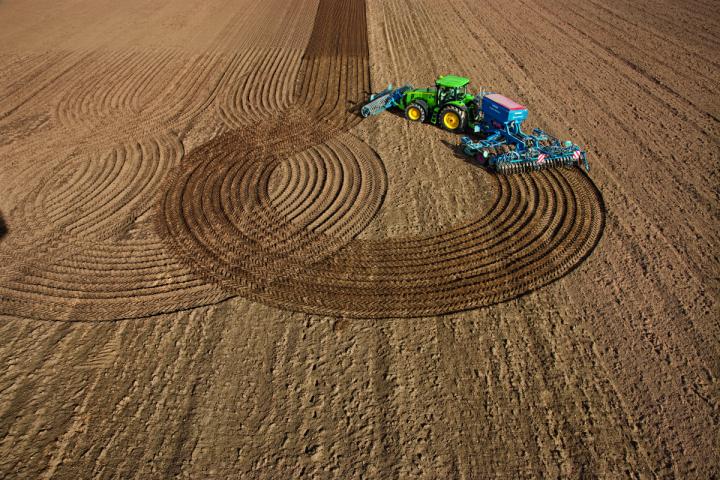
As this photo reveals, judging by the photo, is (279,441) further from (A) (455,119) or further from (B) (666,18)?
(B) (666,18)

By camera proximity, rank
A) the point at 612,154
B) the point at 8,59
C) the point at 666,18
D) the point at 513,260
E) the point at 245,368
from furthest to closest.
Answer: the point at 666,18
the point at 8,59
the point at 612,154
the point at 513,260
the point at 245,368

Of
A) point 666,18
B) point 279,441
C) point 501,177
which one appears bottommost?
point 279,441

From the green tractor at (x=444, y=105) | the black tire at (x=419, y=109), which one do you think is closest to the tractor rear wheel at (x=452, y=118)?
the green tractor at (x=444, y=105)

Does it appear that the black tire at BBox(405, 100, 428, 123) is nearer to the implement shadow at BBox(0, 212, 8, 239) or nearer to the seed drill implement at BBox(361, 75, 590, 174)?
the seed drill implement at BBox(361, 75, 590, 174)

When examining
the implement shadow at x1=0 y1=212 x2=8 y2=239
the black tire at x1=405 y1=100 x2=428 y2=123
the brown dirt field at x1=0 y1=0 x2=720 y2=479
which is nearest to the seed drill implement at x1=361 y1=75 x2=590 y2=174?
the black tire at x1=405 y1=100 x2=428 y2=123

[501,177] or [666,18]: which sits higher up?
[666,18]

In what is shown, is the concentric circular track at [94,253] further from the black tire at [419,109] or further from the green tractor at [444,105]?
the green tractor at [444,105]

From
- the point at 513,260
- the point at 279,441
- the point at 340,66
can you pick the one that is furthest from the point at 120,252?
the point at 340,66
